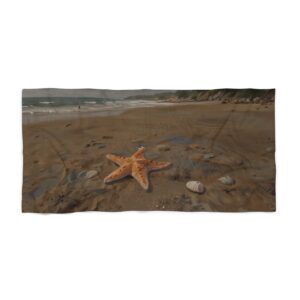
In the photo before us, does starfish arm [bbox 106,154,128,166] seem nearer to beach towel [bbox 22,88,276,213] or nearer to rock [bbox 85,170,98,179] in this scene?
beach towel [bbox 22,88,276,213]

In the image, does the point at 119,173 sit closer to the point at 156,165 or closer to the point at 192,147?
the point at 156,165

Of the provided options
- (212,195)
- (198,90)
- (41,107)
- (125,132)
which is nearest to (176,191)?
(212,195)

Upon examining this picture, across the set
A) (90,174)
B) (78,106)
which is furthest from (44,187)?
(78,106)

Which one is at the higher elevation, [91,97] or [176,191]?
[91,97]

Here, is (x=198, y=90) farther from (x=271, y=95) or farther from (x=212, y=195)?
(x=212, y=195)

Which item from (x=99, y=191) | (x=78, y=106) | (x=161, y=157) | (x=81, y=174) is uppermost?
(x=78, y=106)

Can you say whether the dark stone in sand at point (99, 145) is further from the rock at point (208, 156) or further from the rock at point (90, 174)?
the rock at point (208, 156)
